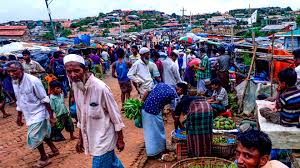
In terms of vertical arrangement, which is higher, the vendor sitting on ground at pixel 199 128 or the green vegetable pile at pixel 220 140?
the vendor sitting on ground at pixel 199 128

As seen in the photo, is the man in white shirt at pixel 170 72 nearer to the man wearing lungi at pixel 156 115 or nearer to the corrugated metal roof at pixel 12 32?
the man wearing lungi at pixel 156 115

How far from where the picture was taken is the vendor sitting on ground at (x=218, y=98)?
6.80m

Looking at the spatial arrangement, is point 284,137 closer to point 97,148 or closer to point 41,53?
point 97,148

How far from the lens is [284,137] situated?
3.79 meters

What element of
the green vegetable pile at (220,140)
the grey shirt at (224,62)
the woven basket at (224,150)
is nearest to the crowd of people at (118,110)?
the woven basket at (224,150)

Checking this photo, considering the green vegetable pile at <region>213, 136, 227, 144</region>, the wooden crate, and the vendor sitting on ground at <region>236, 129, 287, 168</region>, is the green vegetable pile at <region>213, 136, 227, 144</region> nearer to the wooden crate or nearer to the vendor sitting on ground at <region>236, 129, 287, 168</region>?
the wooden crate

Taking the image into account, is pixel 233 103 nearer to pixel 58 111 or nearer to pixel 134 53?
pixel 134 53

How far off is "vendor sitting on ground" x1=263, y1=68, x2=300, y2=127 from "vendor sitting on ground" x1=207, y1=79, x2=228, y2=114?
283 cm

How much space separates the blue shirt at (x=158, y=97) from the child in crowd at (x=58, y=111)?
2.13 m

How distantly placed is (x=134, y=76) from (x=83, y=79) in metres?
3.48

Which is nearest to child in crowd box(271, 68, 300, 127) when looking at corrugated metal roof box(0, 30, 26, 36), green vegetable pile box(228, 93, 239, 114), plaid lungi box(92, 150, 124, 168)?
plaid lungi box(92, 150, 124, 168)

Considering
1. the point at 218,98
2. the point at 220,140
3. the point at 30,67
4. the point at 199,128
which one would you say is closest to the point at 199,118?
the point at 199,128

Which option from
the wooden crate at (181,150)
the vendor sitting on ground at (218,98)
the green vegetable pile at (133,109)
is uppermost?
the green vegetable pile at (133,109)

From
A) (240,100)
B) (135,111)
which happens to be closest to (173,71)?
(240,100)
